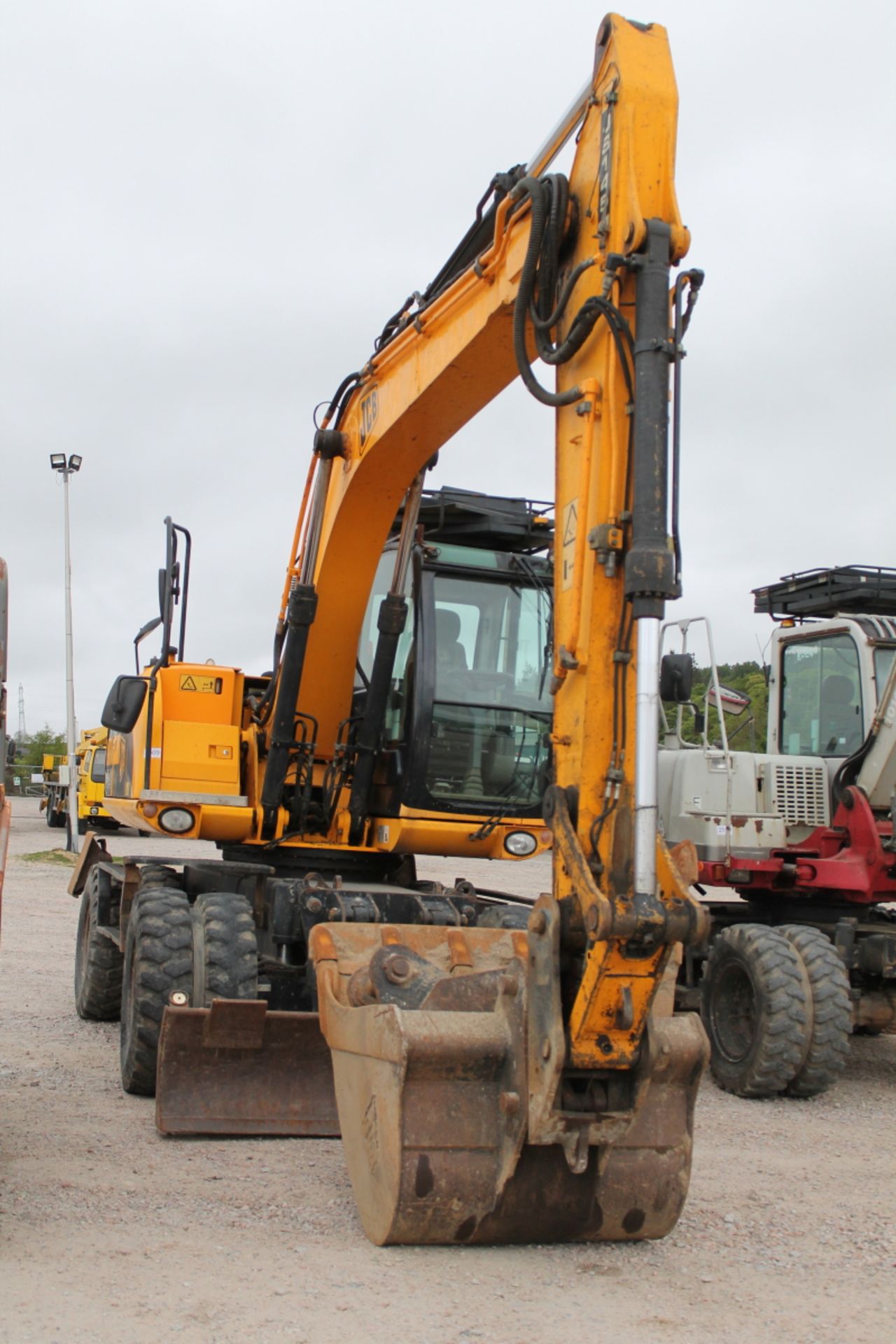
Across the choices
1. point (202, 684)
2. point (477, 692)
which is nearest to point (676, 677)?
point (477, 692)

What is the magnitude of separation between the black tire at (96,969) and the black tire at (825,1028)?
4194 mm

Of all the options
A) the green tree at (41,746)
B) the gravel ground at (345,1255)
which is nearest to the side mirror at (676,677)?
the gravel ground at (345,1255)

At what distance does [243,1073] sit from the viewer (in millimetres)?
6062

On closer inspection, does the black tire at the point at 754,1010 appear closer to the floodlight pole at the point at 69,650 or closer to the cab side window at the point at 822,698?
the cab side window at the point at 822,698

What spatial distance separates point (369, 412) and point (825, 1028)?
4142 mm

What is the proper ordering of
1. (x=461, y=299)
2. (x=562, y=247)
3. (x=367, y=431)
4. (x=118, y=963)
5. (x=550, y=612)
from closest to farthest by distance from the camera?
(x=562, y=247) → (x=461, y=299) → (x=367, y=431) → (x=550, y=612) → (x=118, y=963)

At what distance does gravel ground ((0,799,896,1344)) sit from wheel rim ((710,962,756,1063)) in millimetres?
A: 914

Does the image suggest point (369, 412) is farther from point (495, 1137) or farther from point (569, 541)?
point (495, 1137)

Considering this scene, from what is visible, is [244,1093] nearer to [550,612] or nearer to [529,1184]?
[529,1184]

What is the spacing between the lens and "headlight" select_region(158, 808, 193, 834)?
7.55 metres

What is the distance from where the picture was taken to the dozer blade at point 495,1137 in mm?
4332

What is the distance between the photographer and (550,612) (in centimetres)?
748

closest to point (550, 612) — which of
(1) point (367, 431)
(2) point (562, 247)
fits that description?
(1) point (367, 431)

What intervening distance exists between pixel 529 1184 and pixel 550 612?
365cm
